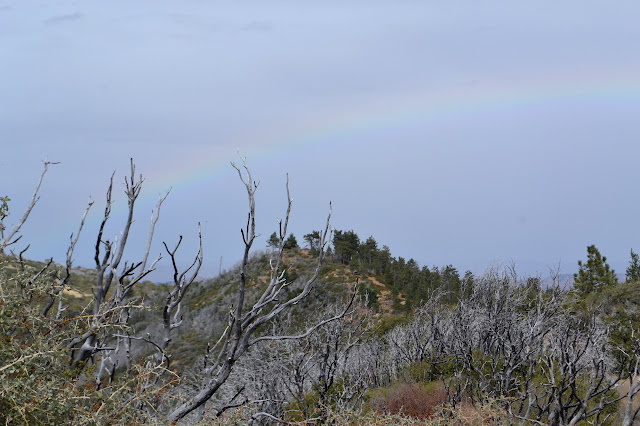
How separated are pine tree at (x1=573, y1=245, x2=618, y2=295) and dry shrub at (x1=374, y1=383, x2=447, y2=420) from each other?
2913cm

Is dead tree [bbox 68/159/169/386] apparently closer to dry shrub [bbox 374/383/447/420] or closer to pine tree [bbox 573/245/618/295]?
dry shrub [bbox 374/383/447/420]

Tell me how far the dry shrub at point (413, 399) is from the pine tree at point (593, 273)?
29.1m

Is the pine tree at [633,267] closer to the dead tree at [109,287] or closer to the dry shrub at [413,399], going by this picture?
the dry shrub at [413,399]

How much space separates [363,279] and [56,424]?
6047 centimetres

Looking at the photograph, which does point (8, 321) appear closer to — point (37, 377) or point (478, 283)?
point (37, 377)

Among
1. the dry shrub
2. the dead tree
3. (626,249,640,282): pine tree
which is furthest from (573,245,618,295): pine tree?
the dead tree

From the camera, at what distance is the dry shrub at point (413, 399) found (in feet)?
47.1

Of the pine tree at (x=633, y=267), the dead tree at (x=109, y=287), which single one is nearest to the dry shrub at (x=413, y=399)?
the dead tree at (x=109, y=287)

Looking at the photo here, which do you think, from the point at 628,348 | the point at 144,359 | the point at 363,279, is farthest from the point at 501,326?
the point at 363,279

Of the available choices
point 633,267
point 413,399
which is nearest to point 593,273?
point 633,267

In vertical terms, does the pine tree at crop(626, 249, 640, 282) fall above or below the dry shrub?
above

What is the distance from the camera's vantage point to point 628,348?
72.0 ft

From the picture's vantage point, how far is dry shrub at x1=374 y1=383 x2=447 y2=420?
14.4m

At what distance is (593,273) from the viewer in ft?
136
